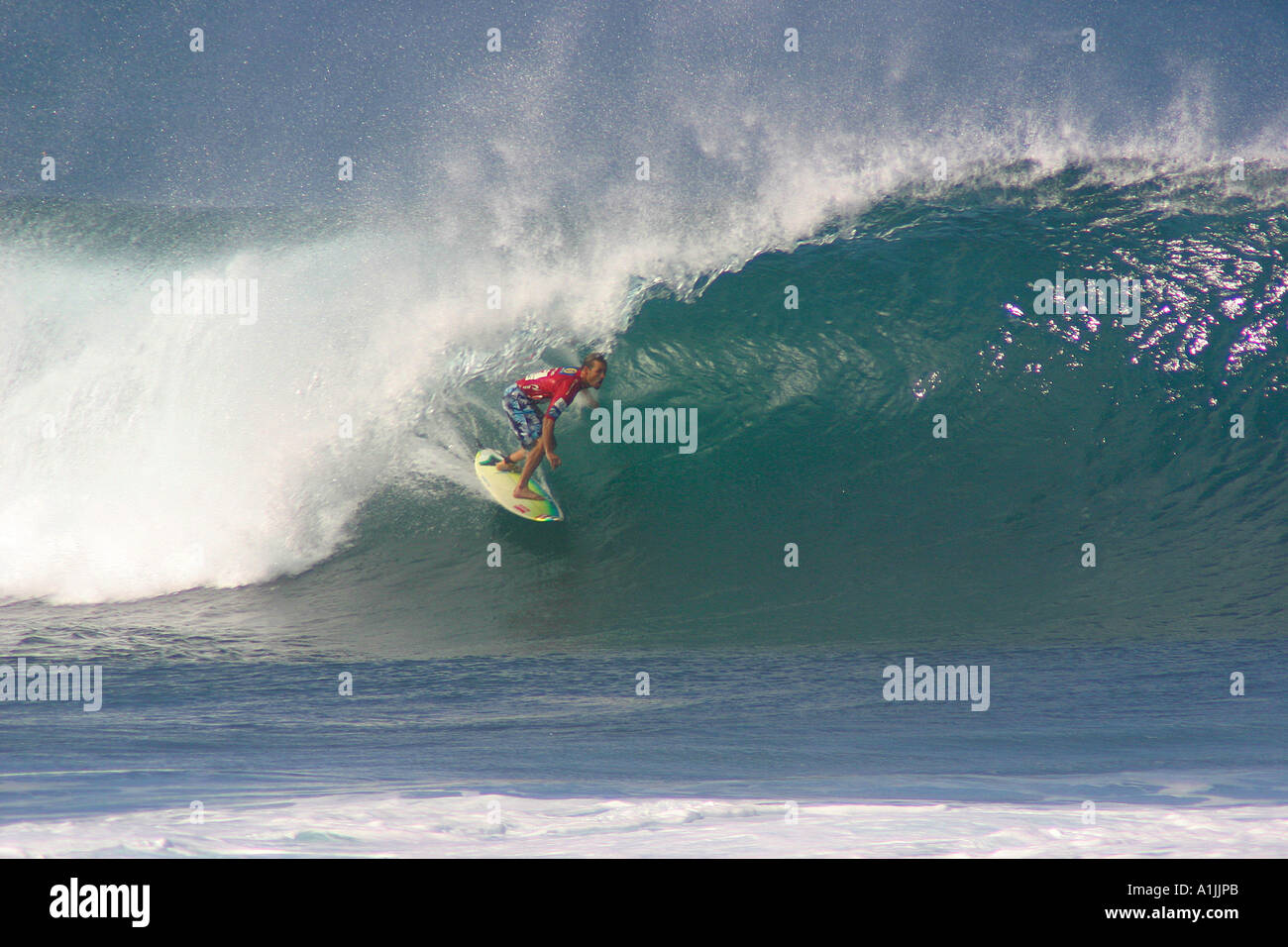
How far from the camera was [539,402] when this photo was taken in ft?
24.6

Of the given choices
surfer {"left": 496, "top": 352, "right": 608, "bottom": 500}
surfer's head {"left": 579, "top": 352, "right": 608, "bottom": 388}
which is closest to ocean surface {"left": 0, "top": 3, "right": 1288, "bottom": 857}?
surfer {"left": 496, "top": 352, "right": 608, "bottom": 500}

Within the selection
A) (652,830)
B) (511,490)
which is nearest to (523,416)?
(511,490)

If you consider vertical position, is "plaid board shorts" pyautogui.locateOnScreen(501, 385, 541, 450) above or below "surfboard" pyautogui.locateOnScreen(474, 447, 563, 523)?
above

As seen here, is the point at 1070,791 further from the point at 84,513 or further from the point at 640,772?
the point at 84,513

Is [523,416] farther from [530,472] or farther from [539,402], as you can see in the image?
[530,472]

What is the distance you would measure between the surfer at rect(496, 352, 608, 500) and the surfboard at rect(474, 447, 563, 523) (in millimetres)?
83

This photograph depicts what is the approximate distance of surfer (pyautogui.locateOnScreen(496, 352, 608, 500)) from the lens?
7.25 m

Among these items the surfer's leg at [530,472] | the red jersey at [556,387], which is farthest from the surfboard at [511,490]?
the red jersey at [556,387]

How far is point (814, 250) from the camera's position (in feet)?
32.9

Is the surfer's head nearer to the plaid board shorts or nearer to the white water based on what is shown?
the plaid board shorts

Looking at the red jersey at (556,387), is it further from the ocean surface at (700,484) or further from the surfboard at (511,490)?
the ocean surface at (700,484)

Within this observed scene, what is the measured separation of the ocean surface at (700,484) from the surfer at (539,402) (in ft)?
1.89

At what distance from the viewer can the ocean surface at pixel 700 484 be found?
13.4 ft

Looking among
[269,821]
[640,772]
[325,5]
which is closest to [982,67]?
[640,772]
